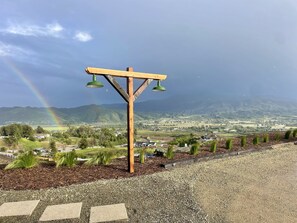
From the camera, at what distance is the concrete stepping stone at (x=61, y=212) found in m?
5.47

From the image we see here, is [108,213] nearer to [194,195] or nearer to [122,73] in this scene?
[194,195]

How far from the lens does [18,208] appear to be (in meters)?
5.98

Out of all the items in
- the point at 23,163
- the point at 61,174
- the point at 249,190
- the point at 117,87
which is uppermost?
the point at 117,87

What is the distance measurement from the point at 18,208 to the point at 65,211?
110 centimetres

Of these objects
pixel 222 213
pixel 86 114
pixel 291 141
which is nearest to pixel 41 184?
pixel 222 213

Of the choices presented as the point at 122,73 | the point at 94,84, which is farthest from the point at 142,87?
the point at 94,84

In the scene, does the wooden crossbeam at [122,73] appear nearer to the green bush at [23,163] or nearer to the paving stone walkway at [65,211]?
the green bush at [23,163]

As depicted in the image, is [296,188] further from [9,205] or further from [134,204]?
[9,205]

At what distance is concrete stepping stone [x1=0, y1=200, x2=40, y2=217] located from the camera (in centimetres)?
566

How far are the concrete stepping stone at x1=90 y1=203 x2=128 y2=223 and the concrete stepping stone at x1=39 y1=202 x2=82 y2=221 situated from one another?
1.12 ft

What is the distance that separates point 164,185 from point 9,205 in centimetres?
385

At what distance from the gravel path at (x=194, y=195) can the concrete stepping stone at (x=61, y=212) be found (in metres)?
0.16

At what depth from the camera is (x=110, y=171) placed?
30.4 feet

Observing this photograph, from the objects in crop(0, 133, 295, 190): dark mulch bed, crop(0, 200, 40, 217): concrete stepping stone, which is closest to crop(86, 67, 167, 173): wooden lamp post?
crop(0, 133, 295, 190): dark mulch bed
